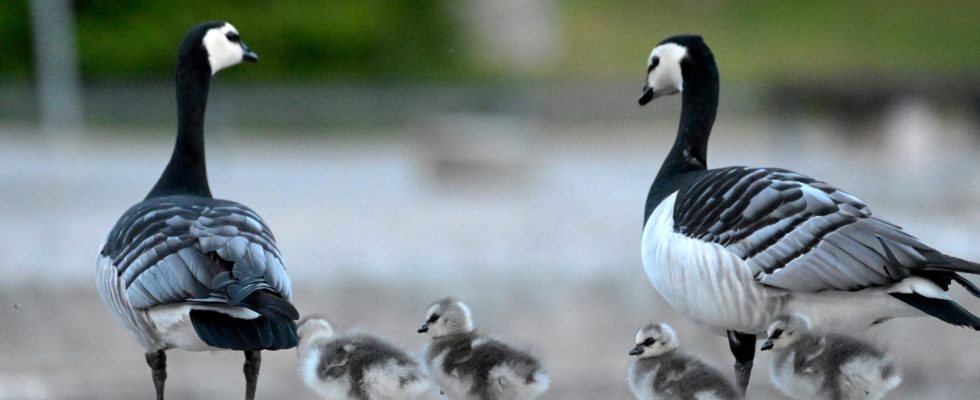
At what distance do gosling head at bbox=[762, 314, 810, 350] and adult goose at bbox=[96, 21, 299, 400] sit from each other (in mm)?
1603

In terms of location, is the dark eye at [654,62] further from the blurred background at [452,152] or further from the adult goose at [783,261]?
the blurred background at [452,152]

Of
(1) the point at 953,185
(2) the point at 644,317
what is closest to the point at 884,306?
(2) the point at 644,317

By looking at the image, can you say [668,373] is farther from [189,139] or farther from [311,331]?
[189,139]

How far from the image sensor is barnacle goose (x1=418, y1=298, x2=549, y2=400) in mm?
5469

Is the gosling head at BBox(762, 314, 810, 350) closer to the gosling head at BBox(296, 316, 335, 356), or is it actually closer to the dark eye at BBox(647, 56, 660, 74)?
the dark eye at BBox(647, 56, 660, 74)

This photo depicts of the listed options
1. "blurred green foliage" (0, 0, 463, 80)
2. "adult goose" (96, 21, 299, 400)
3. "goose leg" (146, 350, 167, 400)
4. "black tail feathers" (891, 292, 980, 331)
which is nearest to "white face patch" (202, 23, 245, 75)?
"adult goose" (96, 21, 299, 400)

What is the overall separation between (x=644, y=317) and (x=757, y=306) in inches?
217

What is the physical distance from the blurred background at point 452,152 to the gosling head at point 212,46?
1.23 meters

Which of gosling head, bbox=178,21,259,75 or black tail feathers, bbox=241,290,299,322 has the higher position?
gosling head, bbox=178,21,259,75

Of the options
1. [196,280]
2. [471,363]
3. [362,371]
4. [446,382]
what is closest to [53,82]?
[446,382]

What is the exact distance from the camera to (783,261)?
16.5 ft

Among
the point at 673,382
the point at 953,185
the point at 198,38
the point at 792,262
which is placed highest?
the point at 198,38

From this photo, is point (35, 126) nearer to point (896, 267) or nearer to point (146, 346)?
point (146, 346)

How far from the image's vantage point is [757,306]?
5.16 metres
